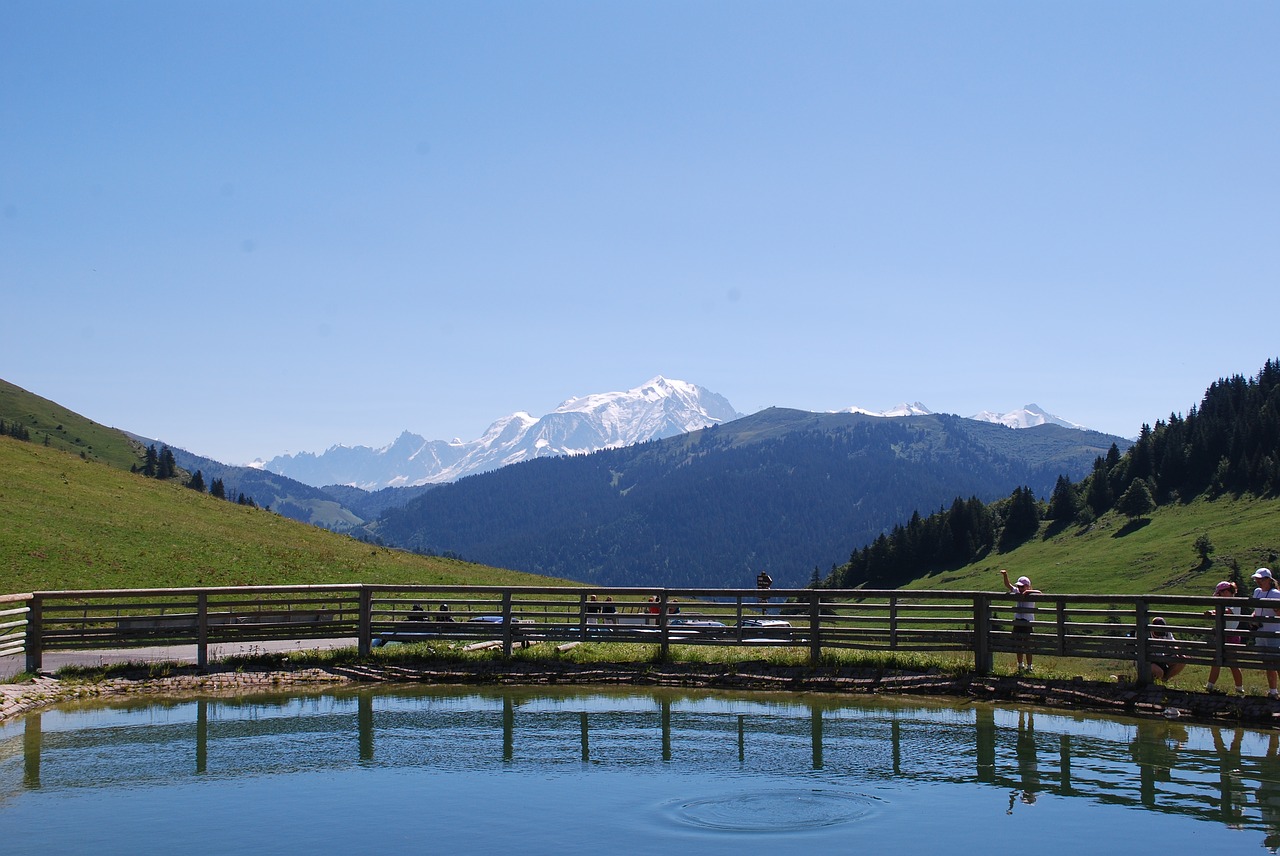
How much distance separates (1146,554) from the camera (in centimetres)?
12162

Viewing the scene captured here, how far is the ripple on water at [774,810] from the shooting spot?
13.0 metres

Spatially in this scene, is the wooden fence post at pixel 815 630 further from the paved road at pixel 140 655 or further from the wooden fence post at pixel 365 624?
the paved road at pixel 140 655

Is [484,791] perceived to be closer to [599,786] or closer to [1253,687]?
[599,786]

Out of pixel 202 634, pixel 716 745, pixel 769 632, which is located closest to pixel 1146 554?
pixel 769 632

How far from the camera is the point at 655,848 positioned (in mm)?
11992

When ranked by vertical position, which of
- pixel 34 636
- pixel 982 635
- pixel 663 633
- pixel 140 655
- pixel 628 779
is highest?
pixel 982 635

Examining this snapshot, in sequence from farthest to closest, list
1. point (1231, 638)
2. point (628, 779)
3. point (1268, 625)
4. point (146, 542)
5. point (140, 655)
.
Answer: point (146, 542) < point (140, 655) < point (1231, 638) < point (1268, 625) < point (628, 779)

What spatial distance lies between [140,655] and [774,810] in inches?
733

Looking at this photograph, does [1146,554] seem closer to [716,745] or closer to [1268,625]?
[1268,625]

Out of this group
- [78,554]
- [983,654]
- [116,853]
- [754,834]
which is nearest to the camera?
[116,853]

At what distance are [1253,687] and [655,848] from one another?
1334 centimetres

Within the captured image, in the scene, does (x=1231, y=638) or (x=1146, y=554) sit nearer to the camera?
(x=1231, y=638)

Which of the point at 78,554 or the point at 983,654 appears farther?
the point at 78,554

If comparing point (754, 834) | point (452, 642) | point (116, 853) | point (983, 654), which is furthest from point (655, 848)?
point (452, 642)
